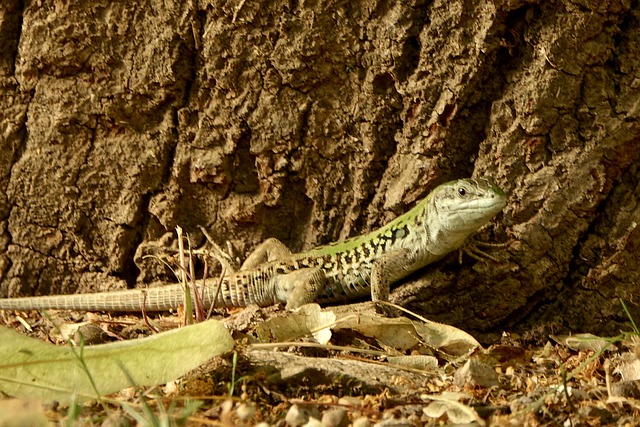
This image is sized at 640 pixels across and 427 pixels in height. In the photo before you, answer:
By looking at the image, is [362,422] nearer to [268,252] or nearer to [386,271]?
[386,271]

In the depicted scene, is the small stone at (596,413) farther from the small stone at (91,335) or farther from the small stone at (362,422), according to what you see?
the small stone at (91,335)

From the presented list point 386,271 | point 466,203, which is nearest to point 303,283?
point 386,271

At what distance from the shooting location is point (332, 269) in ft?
14.4

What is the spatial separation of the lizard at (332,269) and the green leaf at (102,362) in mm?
1605

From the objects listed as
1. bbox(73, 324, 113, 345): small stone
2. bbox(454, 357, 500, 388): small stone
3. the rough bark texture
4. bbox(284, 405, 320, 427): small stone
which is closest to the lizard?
the rough bark texture

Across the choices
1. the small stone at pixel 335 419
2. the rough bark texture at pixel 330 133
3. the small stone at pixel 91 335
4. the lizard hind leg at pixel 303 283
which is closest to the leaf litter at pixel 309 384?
the small stone at pixel 335 419

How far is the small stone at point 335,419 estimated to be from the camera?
218 centimetres

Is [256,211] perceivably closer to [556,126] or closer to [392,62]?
[392,62]

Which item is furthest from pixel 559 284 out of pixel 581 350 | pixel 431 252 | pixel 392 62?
pixel 392 62

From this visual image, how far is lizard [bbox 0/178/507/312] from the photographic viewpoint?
13.4ft

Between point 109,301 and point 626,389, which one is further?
point 109,301

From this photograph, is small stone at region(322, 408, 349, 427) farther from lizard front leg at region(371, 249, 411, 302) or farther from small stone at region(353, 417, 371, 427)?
lizard front leg at region(371, 249, 411, 302)

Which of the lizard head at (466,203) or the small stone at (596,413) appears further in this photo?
the lizard head at (466,203)

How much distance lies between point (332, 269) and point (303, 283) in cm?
19
